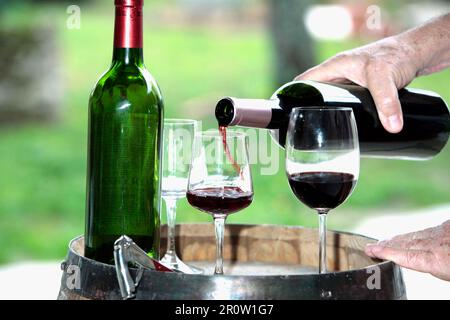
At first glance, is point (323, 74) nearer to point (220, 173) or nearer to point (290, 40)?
point (220, 173)

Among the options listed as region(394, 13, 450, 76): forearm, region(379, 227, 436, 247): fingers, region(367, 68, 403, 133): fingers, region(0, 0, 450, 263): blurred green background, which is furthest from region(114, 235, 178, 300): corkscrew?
region(0, 0, 450, 263): blurred green background

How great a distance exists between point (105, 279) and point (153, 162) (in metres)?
0.35

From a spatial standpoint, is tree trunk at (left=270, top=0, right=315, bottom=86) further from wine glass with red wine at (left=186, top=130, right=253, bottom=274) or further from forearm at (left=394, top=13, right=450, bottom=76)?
wine glass with red wine at (left=186, top=130, right=253, bottom=274)

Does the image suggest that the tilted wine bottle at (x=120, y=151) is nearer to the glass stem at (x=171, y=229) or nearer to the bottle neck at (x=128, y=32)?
the bottle neck at (x=128, y=32)

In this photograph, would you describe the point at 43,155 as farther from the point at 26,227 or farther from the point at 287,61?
the point at 287,61

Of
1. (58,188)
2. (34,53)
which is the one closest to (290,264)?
(58,188)

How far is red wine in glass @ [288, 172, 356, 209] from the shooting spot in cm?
173

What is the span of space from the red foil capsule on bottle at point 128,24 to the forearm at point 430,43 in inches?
33.5

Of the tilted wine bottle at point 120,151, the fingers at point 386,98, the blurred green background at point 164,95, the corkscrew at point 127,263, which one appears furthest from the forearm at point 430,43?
the blurred green background at point 164,95

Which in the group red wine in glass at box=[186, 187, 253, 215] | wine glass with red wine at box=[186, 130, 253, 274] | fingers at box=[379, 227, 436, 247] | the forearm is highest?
the forearm

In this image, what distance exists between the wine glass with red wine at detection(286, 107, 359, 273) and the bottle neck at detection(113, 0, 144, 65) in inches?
14.8

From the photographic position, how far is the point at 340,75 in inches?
84.9

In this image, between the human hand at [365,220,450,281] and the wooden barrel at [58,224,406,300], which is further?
the human hand at [365,220,450,281]

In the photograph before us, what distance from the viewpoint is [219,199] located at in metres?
1.76
